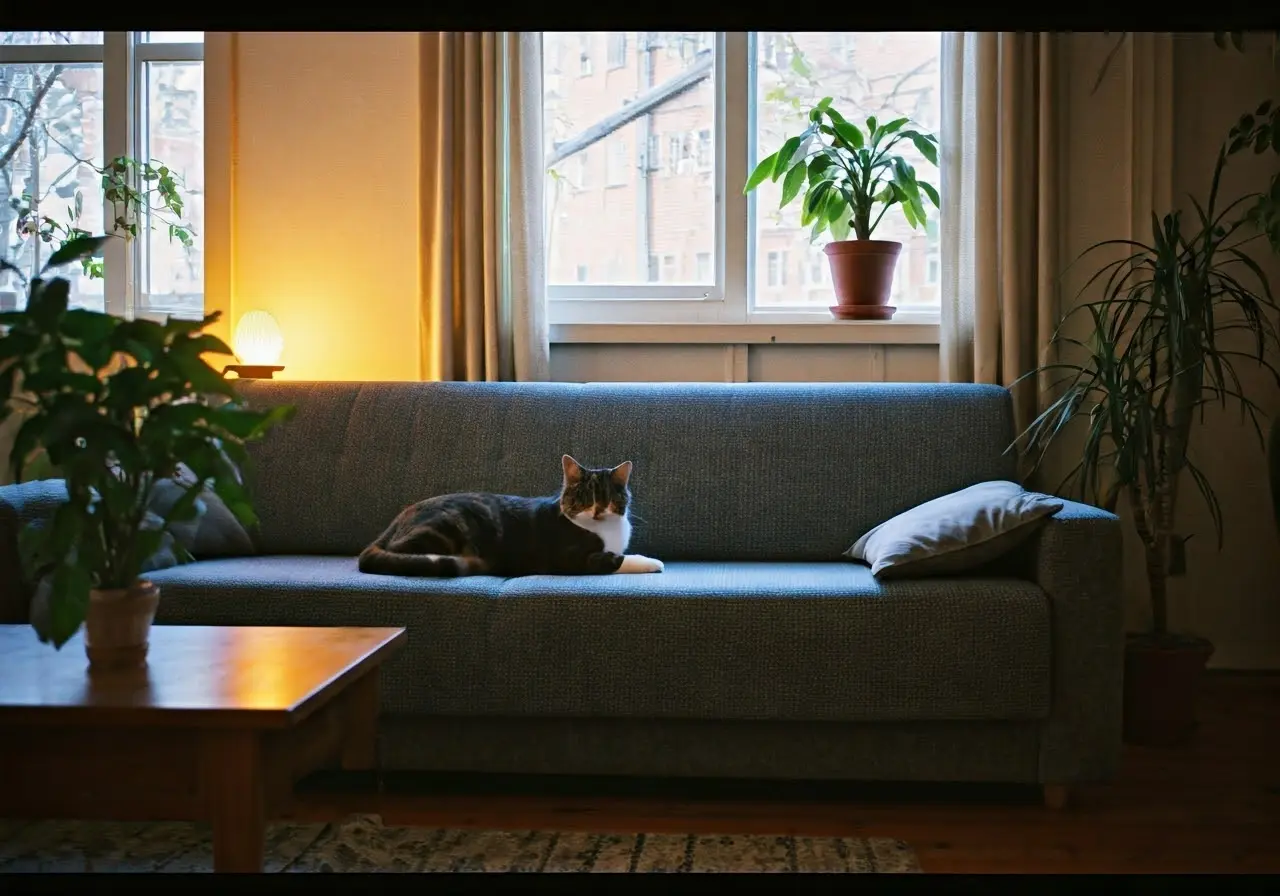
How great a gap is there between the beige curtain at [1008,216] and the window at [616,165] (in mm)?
1035

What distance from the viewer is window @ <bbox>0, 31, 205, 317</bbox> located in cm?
376

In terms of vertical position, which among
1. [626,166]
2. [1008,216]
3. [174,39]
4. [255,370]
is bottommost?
[255,370]

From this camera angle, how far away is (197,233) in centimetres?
378

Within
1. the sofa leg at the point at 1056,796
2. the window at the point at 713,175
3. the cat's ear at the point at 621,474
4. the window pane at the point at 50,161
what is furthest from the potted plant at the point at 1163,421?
the window pane at the point at 50,161

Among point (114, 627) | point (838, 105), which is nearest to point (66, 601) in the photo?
point (114, 627)

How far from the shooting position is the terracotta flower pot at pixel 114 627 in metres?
1.57

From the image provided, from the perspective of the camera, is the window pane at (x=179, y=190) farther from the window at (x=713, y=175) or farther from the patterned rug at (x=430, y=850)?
the patterned rug at (x=430, y=850)

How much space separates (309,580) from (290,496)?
0.65m

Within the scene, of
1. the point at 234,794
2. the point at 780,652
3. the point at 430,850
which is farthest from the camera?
the point at 780,652

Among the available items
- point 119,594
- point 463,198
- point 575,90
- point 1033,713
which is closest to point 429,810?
point 119,594

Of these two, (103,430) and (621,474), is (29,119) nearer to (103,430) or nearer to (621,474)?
(621,474)

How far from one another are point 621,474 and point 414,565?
56 cm

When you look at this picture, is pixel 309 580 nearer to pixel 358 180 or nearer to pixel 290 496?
pixel 290 496

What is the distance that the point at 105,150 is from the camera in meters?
3.77
